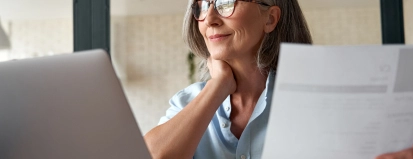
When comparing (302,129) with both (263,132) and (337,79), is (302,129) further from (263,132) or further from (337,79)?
(263,132)

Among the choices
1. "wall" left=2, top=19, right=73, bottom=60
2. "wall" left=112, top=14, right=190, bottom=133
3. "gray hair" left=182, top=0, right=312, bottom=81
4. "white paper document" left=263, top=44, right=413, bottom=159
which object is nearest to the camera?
"white paper document" left=263, top=44, right=413, bottom=159

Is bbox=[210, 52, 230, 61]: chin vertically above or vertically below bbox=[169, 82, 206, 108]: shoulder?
above

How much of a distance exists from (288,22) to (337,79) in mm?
757

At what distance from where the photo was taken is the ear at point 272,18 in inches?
55.8

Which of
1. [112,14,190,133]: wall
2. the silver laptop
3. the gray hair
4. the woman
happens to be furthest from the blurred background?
the silver laptop

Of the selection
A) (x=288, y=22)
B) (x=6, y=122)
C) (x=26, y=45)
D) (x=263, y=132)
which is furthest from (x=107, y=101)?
(x=26, y=45)

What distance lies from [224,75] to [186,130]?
0.24 meters

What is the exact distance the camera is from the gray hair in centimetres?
141

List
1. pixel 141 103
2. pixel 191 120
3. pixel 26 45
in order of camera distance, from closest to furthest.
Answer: pixel 191 120
pixel 26 45
pixel 141 103

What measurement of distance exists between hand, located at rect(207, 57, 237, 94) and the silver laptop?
0.60 m

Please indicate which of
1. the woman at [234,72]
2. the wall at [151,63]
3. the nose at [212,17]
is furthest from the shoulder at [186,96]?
the wall at [151,63]

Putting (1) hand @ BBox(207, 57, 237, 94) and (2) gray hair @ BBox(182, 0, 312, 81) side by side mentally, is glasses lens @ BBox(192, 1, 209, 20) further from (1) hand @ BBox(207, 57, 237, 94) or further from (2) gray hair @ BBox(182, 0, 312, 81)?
(1) hand @ BBox(207, 57, 237, 94)

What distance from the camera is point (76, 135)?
2.46 feet

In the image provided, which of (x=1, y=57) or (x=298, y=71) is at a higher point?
(x=298, y=71)
